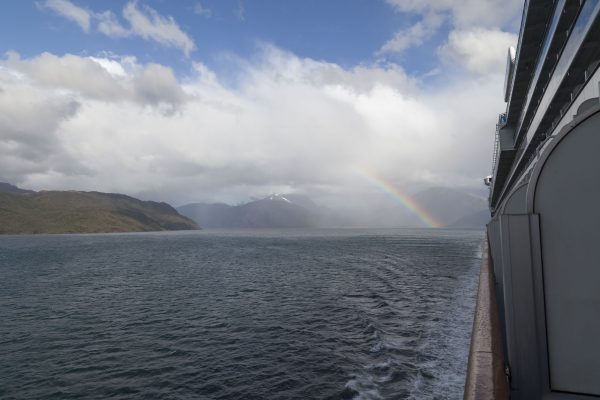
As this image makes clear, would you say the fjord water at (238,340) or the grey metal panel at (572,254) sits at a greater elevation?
the grey metal panel at (572,254)

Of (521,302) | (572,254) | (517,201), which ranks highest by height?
(517,201)

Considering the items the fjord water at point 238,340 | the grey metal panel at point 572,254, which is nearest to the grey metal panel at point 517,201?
the grey metal panel at point 572,254

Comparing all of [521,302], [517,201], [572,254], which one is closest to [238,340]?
[517,201]

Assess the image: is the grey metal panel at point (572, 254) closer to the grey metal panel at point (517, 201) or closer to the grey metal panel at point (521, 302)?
the grey metal panel at point (521, 302)

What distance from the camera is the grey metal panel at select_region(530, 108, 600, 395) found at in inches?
188

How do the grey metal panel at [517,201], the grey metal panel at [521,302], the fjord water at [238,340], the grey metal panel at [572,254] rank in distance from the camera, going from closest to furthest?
the grey metal panel at [572,254] → the grey metal panel at [521,302] → the grey metal panel at [517,201] → the fjord water at [238,340]

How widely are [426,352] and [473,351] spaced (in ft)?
39.5

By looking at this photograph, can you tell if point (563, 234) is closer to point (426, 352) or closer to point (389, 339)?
point (426, 352)

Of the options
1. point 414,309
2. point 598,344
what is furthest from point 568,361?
point 414,309

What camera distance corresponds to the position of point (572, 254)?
489cm

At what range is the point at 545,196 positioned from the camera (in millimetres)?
5074

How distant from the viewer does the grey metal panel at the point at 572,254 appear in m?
4.78

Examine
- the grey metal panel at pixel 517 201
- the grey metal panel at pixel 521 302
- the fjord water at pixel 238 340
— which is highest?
the grey metal panel at pixel 517 201

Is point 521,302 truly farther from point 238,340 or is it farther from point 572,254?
point 238,340
